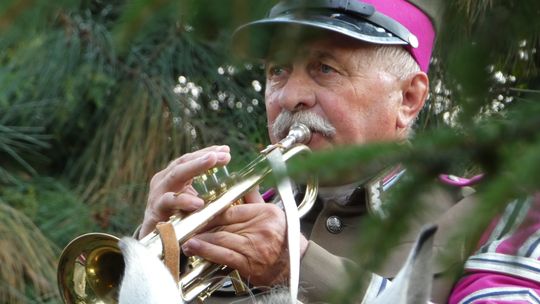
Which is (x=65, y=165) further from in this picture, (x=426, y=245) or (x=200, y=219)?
(x=426, y=245)

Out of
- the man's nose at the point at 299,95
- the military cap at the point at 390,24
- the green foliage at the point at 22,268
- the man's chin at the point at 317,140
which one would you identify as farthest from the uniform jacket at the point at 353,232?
the green foliage at the point at 22,268

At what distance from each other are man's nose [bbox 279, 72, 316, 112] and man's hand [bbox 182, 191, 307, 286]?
0.31 m

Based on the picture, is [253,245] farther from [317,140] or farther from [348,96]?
[348,96]

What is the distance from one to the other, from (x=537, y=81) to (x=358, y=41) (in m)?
1.33

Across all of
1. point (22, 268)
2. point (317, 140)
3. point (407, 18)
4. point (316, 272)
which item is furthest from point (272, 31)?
point (22, 268)

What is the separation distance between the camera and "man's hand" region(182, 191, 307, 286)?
7.59ft

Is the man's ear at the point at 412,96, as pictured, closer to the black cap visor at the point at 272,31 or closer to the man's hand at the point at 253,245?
the man's hand at the point at 253,245

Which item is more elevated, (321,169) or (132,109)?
→ (321,169)

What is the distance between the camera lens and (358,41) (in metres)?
2.55

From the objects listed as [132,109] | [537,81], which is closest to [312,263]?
[537,81]

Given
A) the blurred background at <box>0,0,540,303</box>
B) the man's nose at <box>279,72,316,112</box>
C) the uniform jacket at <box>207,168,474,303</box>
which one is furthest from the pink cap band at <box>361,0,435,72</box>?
the uniform jacket at <box>207,168,474,303</box>

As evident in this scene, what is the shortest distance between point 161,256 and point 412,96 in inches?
31.8

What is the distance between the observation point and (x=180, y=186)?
242 cm

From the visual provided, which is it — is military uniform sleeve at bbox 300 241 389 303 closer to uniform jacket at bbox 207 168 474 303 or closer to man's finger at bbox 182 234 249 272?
uniform jacket at bbox 207 168 474 303
